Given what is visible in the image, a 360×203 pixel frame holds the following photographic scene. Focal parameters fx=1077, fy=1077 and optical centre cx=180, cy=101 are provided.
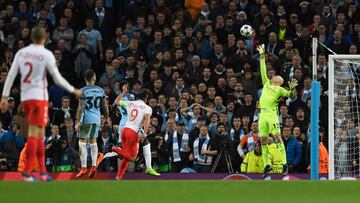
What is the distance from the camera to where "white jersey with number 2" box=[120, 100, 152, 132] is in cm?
2209

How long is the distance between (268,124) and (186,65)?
487 centimetres

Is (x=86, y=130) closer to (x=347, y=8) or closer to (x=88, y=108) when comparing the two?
(x=88, y=108)

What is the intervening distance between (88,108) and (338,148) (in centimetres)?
564

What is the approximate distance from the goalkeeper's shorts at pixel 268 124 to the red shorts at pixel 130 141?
267 centimetres

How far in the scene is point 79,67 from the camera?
2798 centimetres

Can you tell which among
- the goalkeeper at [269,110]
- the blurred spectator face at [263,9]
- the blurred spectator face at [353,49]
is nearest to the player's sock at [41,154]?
the goalkeeper at [269,110]

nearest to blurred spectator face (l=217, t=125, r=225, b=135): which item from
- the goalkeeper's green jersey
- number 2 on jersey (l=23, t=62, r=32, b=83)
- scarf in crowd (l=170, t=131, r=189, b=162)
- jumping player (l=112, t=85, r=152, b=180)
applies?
scarf in crowd (l=170, t=131, r=189, b=162)

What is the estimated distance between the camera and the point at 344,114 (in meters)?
23.9

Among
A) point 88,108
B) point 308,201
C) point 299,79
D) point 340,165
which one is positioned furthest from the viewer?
point 299,79

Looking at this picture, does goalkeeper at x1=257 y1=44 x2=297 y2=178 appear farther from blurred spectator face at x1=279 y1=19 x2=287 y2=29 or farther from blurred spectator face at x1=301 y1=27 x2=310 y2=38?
blurred spectator face at x1=279 y1=19 x2=287 y2=29

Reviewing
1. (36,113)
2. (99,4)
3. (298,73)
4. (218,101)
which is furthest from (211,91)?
(36,113)

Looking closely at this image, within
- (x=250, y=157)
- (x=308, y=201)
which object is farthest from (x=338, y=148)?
(x=308, y=201)

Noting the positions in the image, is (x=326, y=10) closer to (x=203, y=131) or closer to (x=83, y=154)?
(x=203, y=131)

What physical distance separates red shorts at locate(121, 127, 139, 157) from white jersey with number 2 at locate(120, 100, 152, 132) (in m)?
0.10
